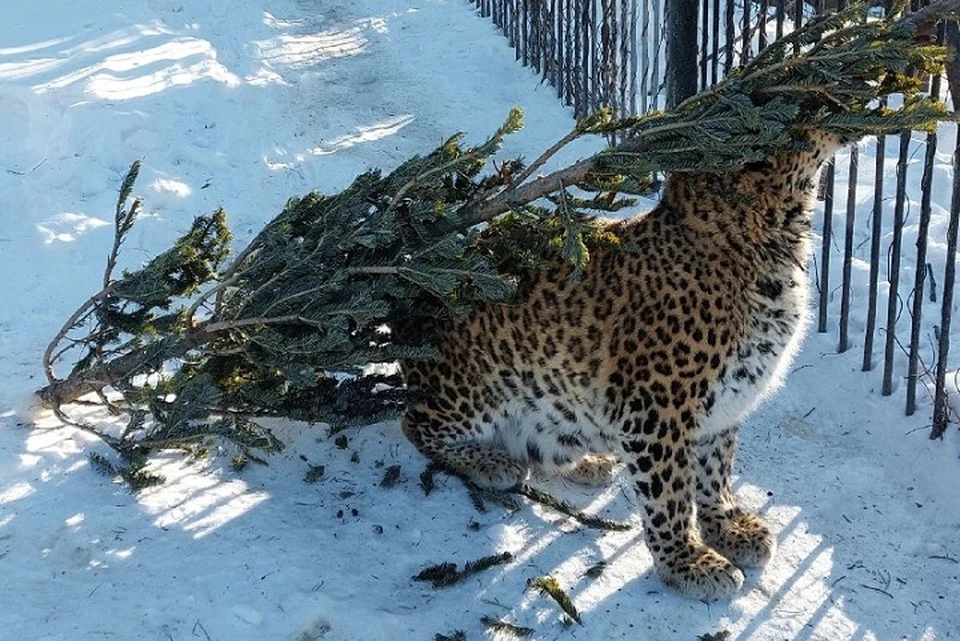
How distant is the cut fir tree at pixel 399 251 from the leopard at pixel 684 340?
16 cm

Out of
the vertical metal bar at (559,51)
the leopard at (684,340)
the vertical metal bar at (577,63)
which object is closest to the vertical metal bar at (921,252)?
the leopard at (684,340)

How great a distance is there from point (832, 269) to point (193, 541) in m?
4.70

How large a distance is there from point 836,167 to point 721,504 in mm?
3954

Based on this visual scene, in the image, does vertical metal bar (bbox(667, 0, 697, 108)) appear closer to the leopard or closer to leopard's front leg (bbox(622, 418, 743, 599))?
the leopard

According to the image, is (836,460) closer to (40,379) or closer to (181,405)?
(181,405)

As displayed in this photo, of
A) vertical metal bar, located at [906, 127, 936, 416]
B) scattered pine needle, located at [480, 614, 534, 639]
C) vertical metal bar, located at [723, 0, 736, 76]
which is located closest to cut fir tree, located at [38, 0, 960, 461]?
vertical metal bar, located at [906, 127, 936, 416]

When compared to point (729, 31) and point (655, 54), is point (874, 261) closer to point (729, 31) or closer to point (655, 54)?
point (729, 31)

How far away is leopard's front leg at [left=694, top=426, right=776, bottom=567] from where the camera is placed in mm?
5184

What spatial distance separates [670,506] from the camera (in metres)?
4.92

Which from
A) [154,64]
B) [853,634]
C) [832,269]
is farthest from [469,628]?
[154,64]

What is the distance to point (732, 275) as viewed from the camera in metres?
4.86

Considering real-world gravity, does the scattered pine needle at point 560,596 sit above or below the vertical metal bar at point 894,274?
below

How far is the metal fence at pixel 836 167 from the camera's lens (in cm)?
584

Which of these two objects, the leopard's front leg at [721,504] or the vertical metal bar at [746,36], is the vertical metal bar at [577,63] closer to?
the vertical metal bar at [746,36]
